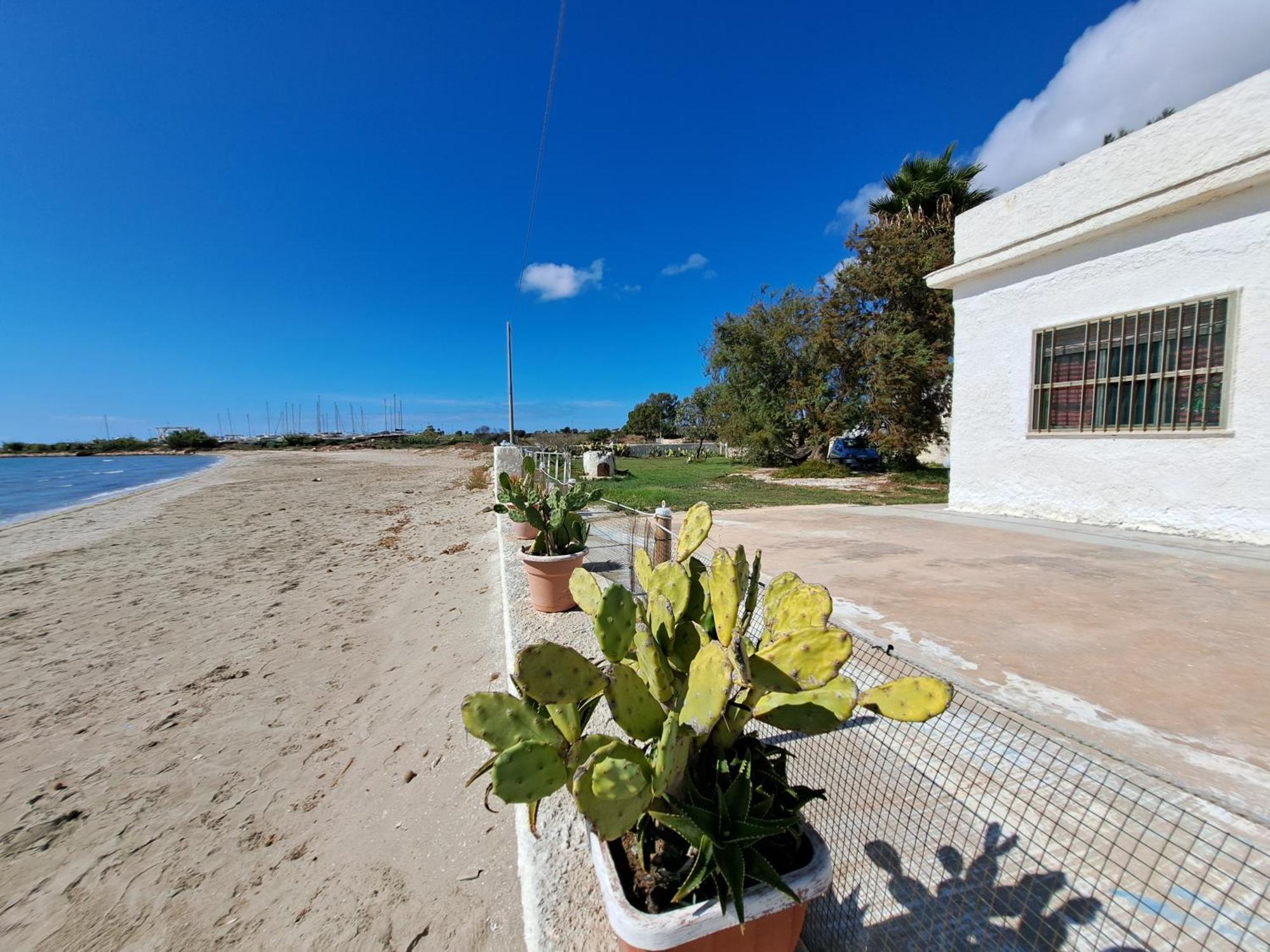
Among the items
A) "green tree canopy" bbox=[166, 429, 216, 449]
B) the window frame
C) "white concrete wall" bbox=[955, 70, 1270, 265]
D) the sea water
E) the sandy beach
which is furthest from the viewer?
"green tree canopy" bbox=[166, 429, 216, 449]

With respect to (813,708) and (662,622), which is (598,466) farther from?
(813,708)

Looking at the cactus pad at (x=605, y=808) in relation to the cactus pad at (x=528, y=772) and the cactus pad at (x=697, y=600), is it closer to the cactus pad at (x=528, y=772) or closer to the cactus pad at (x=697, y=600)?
the cactus pad at (x=528, y=772)

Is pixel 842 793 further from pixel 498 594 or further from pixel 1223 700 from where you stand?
pixel 498 594

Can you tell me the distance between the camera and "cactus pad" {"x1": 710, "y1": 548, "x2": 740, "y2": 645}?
1.23 m

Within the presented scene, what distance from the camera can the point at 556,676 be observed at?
1.11 m

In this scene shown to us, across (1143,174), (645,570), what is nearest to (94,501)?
(645,570)

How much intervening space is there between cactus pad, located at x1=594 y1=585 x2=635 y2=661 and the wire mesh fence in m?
0.86

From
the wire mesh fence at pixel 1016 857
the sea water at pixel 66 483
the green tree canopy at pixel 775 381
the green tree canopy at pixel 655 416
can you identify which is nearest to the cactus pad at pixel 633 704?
the wire mesh fence at pixel 1016 857

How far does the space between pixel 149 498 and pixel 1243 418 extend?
27638mm

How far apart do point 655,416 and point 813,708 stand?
180 feet

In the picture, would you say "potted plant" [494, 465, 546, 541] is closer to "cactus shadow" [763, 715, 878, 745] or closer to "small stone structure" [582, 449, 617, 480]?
"cactus shadow" [763, 715, 878, 745]

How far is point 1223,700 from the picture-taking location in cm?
219

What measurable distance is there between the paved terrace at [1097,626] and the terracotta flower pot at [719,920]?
73 cm

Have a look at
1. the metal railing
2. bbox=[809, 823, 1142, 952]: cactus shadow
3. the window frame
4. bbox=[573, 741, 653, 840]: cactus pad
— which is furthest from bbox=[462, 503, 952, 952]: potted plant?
the window frame
